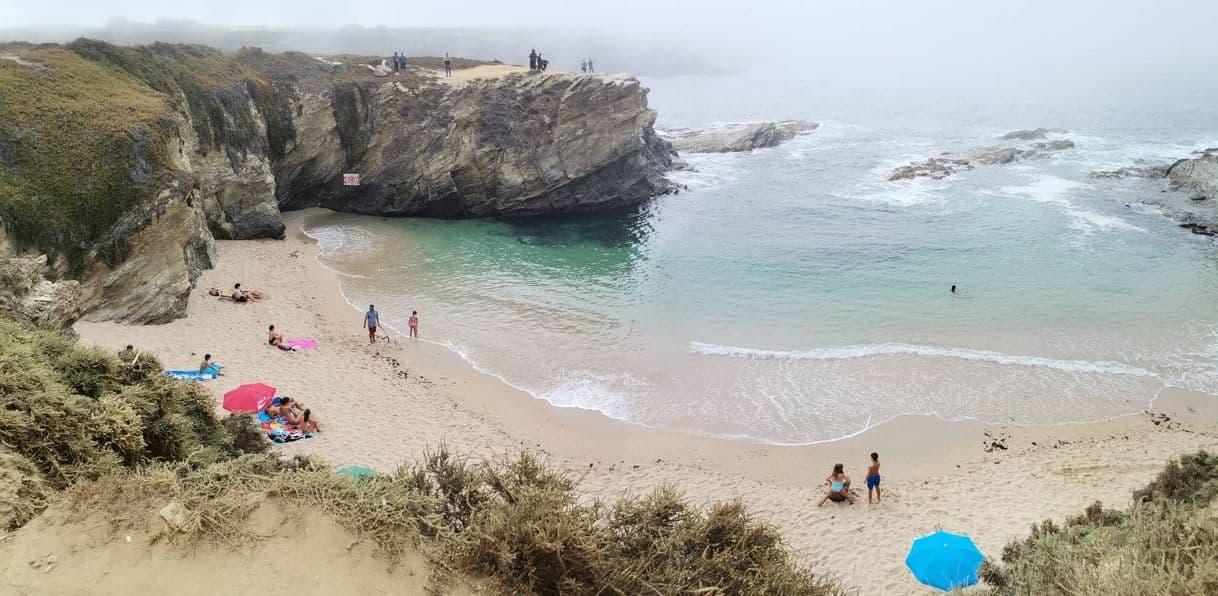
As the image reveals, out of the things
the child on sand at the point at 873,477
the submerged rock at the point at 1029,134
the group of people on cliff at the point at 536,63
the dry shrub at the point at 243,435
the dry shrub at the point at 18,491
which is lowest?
the child on sand at the point at 873,477

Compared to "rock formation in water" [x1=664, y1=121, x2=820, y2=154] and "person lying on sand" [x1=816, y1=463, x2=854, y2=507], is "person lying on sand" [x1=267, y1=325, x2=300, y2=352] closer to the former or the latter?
"person lying on sand" [x1=816, y1=463, x2=854, y2=507]

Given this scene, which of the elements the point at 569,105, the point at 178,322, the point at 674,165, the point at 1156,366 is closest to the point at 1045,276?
the point at 1156,366

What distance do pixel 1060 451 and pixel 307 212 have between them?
3666cm

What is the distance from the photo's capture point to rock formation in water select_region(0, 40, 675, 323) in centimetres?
1839

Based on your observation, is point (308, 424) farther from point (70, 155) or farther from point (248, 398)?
point (70, 155)

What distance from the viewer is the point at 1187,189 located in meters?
42.0

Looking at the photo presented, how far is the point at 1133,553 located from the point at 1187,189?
164 ft

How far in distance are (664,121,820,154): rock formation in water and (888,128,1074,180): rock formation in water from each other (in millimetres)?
15018

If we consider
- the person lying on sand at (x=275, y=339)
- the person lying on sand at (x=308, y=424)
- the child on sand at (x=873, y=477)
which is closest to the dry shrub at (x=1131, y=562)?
the child on sand at (x=873, y=477)

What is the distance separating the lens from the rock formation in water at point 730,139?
199ft

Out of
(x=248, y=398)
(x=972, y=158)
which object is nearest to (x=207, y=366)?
(x=248, y=398)

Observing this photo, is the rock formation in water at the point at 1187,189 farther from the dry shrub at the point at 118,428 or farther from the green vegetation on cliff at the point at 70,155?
the green vegetation on cliff at the point at 70,155

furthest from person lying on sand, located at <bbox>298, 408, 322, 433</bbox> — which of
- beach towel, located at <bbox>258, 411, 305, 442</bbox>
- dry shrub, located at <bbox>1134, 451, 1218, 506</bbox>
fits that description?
dry shrub, located at <bbox>1134, 451, 1218, 506</bbox>

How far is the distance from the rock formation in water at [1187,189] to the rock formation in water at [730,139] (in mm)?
26782
